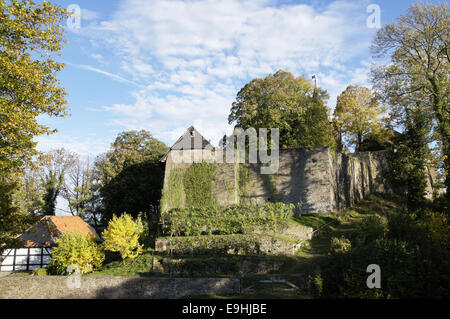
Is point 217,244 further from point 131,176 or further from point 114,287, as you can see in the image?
point 131,176

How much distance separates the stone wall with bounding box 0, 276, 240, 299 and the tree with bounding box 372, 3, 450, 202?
1216 centimetres

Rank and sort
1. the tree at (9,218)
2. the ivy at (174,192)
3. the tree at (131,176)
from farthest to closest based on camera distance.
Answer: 1. the tree at (131,176)
2. the ivy at (174,192)
3. the tree at (9,218)

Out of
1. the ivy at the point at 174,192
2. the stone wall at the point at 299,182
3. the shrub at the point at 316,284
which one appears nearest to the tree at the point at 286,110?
the stone wall at the point at 299,182

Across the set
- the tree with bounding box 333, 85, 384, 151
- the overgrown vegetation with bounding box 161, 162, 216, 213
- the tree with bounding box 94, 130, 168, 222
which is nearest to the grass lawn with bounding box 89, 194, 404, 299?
the overgrown vegetation with bounding box 161, 162, 216, 213

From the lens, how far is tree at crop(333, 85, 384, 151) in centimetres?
3241

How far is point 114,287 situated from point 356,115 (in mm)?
26427

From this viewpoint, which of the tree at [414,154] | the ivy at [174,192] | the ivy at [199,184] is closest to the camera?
the tree at [414,154]

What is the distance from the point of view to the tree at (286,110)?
26891mm

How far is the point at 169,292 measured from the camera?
45.4 ft

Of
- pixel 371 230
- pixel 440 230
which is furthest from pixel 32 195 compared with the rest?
pixel 440 230

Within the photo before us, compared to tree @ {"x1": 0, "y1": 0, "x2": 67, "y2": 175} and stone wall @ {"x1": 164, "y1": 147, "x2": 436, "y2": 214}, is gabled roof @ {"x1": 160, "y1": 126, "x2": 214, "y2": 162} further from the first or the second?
tree @ {"x1": 0, "y1": 0, "x2": 67, "y2": 175}

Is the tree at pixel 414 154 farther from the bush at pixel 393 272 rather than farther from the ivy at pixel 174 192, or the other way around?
the ivy at pixel 174 192

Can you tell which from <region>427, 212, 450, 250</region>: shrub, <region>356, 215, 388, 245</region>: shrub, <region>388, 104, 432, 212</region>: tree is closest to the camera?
Answer: <region>427, 212, 450, 250</region>: shrub

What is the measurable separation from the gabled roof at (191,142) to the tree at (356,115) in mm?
13538
